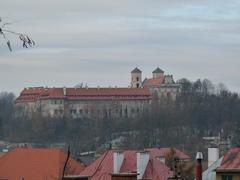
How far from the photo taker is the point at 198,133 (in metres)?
149

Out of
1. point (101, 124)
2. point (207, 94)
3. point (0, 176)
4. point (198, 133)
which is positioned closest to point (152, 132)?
point (198, 133)

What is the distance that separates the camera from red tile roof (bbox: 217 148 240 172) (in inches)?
995

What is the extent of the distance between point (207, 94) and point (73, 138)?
A: 37187mm

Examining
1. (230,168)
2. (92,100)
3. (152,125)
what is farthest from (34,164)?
(92,100)

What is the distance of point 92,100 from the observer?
188875mm

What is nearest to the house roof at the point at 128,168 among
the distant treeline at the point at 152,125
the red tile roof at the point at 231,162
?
the red tile roof at the point at 231,162

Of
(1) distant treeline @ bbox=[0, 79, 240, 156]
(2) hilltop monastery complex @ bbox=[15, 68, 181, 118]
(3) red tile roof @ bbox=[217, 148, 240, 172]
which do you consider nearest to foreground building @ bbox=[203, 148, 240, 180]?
(3) red tile roof @ bbox=[217, 148, 240, 172]

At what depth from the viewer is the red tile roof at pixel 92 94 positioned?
7407 inches

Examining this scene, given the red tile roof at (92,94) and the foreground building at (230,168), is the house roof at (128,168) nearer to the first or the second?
the foreground building at (230,168)

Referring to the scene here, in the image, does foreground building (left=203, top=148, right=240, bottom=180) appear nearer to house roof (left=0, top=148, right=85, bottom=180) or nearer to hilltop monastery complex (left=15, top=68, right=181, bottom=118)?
house roof (left=0, top=148, right=85, bottom=180)

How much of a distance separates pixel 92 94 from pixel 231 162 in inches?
6535

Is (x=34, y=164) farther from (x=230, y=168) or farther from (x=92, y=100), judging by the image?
(x=92, y=100)

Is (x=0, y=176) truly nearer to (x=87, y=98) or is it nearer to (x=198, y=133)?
(x=198, y=133)

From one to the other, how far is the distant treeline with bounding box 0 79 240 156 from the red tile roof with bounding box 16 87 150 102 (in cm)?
723
